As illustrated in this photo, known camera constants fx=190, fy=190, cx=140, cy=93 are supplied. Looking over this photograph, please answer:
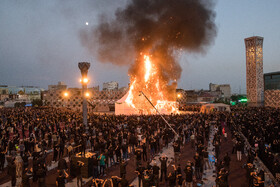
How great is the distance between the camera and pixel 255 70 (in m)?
47.9

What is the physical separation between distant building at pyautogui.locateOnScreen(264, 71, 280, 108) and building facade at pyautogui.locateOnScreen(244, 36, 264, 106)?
266 cm

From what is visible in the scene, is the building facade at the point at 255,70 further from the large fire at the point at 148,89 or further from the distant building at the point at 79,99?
the distant building at the point at 79,99

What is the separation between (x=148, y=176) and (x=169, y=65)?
99.4ft

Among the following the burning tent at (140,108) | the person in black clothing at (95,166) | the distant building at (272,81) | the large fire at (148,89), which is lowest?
the person in black clothing at (95,166)

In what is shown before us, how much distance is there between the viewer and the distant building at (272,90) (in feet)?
162

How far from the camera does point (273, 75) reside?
61.9m

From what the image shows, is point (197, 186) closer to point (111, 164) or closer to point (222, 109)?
point (111, 164)

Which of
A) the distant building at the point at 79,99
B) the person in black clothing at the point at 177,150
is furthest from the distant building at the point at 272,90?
the person in black clothing at the point at 177,150

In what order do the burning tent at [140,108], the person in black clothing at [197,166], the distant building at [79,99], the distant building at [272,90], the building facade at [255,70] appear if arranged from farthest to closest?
the distant building at [272,90] < the distant building at [79,99] < the building facade at [255,70] < the burning tent at [140,108] < the person in black clothing at [197,166]

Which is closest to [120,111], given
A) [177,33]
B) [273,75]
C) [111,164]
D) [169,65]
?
[169,65]

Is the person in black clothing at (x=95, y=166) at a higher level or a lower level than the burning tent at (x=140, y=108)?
lower

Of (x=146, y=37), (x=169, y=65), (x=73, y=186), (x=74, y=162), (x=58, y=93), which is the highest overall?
(x=146, y=37)

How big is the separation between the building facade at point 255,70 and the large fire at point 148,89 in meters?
27.0

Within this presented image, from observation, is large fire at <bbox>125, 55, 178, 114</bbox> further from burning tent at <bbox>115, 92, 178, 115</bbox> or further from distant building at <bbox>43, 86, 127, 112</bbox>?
distant building at <bbox>43, 86, 127, 112</bbox>
